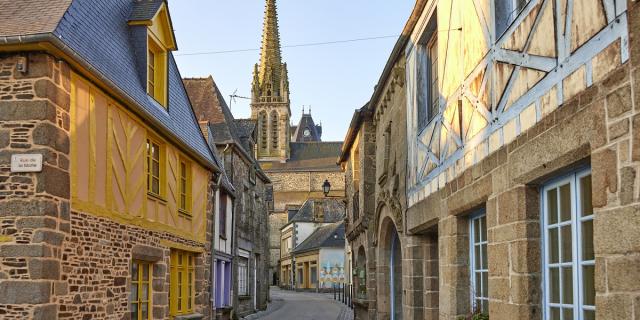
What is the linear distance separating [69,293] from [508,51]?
5.53 meters

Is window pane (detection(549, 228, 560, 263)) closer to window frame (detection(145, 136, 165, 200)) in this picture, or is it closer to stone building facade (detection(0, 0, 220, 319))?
stone building facade (detection(0, 0, 220, 319))

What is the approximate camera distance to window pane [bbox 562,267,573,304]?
4934mm

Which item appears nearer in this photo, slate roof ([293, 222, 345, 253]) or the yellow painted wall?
the yellow painted wall

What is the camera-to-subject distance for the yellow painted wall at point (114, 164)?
27.9 ft

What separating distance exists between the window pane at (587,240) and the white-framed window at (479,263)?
253 cm

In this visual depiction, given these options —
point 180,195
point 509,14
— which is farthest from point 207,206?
point 509,14

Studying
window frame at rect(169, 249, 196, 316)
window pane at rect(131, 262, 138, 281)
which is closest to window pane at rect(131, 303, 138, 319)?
window pane at rect(131, 262, 138, 281)

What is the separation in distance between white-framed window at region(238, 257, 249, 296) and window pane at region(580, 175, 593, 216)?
19427 millimetres

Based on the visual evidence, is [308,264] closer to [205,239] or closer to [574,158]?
[205,239]

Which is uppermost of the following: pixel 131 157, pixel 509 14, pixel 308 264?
pixel 509 14

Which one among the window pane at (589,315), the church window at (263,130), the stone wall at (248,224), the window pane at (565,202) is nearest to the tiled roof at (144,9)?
the window pane at (565,202)

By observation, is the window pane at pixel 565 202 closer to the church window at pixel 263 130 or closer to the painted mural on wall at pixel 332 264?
the painted mural on wall at pixel 332 264

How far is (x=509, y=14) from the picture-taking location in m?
6.16

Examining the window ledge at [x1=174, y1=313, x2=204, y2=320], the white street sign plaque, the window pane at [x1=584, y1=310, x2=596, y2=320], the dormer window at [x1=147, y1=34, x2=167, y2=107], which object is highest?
the dormer window at [x1=147, y1=34, x2=167, y2=107]
